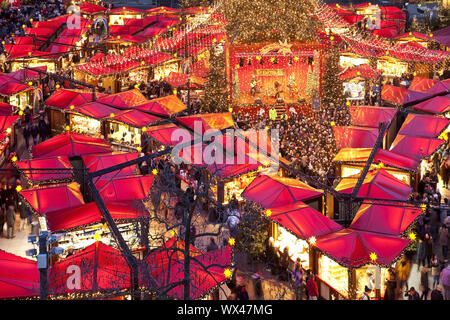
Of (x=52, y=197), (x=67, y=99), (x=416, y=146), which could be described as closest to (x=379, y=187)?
(x=416, y=146)

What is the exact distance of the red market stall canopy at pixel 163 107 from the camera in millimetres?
26875

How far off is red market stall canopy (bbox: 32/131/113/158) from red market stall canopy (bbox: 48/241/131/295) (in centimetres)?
805

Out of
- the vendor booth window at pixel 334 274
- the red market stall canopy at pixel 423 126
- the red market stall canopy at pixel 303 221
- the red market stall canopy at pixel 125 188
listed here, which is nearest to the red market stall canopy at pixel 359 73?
the red market stall canopy at pixel 423 126

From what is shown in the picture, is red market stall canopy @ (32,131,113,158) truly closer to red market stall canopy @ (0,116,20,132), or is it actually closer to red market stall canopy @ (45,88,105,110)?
red market stall canopy @ (0,116,20,132)

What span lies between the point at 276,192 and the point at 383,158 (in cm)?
476

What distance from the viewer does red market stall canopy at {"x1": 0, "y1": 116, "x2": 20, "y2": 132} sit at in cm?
2402

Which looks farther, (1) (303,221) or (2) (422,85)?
(2) (422,85)

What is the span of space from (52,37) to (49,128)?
16654 mm

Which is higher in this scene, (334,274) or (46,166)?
(46,166)

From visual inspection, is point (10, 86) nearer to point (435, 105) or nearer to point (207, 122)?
point (207, 122)

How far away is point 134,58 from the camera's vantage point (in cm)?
3538

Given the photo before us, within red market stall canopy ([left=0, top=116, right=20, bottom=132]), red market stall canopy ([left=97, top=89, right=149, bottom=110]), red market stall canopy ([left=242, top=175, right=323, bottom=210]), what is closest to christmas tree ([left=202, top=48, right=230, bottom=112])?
red market stall canopy ([left=97, top=89, right=149, bottom=110])

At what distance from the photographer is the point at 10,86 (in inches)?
1165
